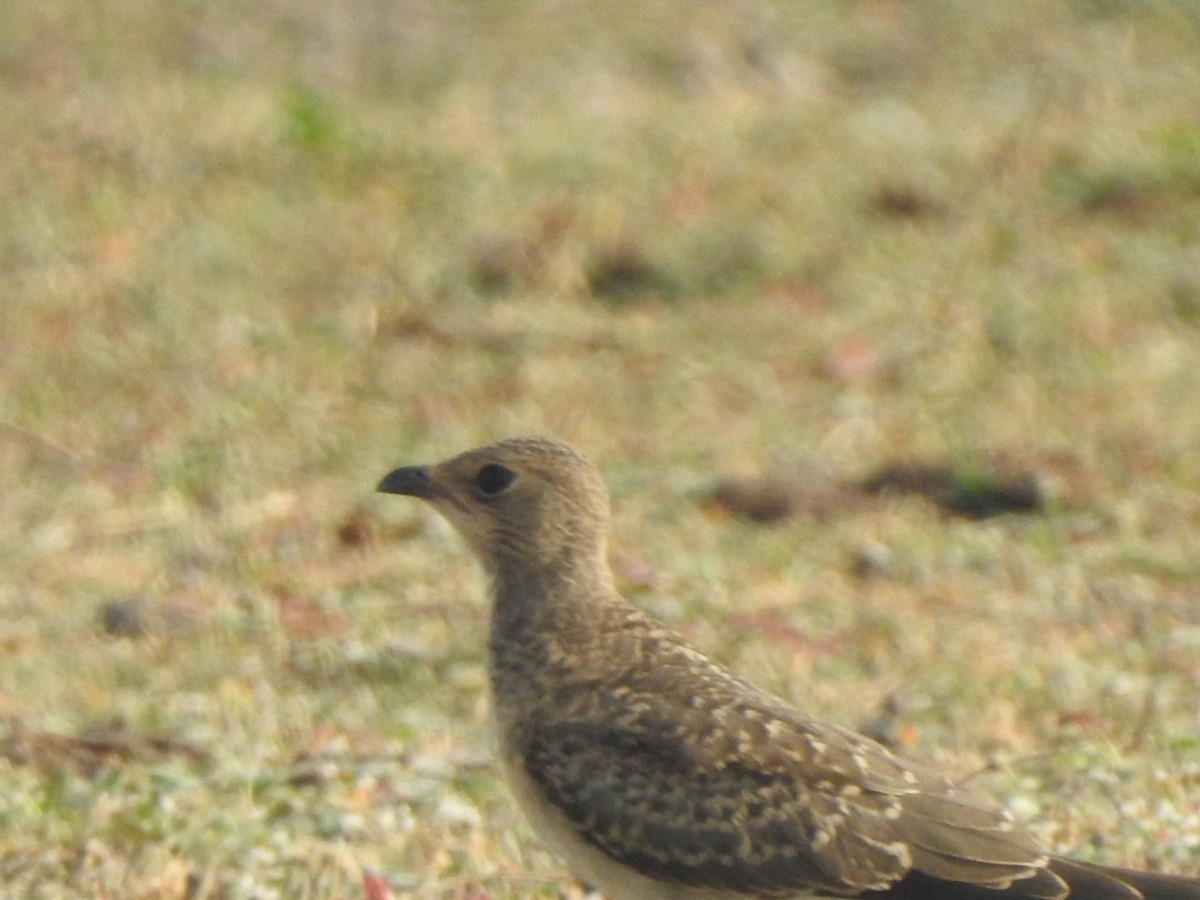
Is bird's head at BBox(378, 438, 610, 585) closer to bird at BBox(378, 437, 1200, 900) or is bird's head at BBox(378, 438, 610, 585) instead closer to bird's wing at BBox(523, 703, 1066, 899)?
bird at BBox(378, 437, 1200, 900)

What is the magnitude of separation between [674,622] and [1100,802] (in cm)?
208

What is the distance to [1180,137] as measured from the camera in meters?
14.0

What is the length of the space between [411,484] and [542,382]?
4.43m

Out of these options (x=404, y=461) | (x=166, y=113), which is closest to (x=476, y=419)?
(x=404, y=461)

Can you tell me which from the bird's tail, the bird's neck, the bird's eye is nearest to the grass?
the bird's neck

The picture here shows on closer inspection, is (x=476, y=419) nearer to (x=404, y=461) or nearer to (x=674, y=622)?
(x=404, y=461)

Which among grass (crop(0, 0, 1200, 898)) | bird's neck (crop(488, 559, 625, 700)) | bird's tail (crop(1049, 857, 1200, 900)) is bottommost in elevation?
grass (crop(0, 0, 1200, 898))

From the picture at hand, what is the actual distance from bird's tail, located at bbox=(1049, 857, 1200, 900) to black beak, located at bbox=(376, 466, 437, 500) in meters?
1.97

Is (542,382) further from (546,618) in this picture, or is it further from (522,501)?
(546,618)

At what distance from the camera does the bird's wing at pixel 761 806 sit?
232 inches

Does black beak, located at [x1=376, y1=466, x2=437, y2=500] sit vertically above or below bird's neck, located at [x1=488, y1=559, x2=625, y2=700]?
above

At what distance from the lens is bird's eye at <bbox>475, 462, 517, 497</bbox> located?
693cm

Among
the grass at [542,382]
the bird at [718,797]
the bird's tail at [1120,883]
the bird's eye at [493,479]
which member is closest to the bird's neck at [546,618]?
the bird at [718,797]

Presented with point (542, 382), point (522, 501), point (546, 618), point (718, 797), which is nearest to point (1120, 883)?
point (718, 797)
